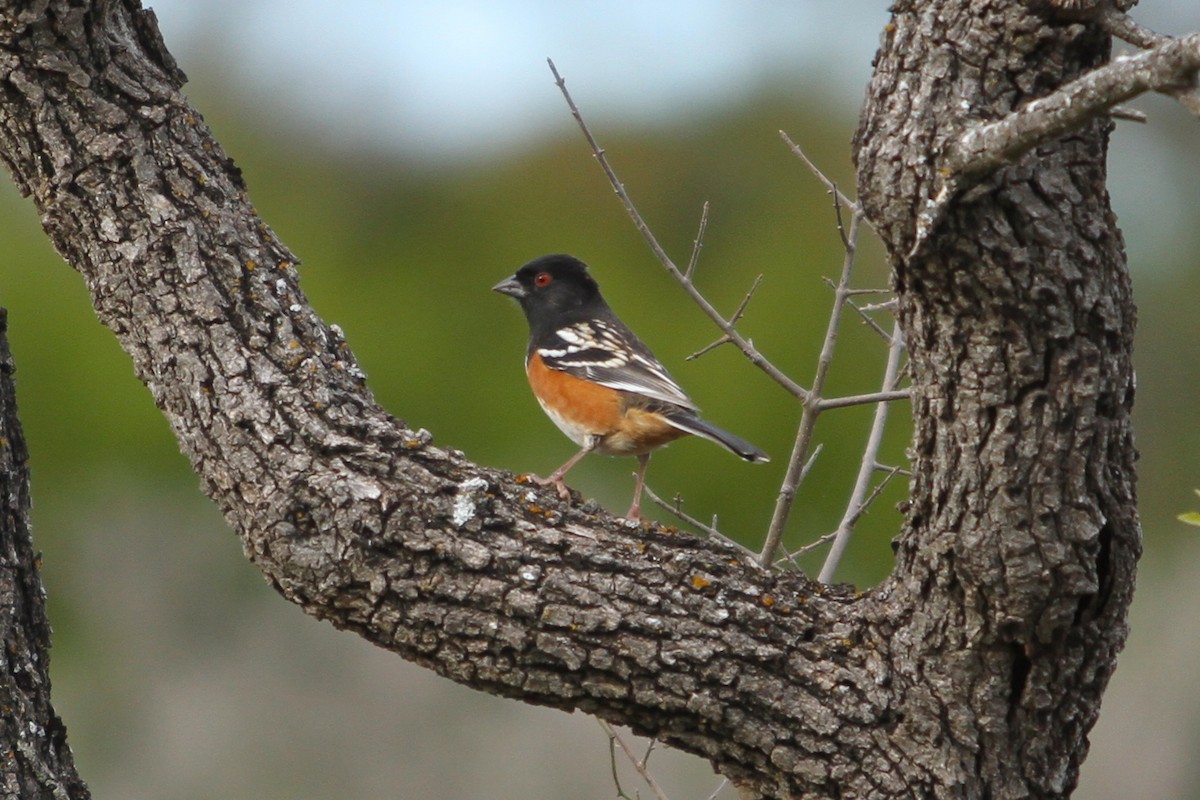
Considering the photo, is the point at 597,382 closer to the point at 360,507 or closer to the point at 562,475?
the point at 562,475

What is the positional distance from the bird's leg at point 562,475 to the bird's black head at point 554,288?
3.29ft

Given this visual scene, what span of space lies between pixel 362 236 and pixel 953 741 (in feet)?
50.6

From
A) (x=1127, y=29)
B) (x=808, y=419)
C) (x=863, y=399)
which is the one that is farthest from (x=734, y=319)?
(x=1127, y=29)

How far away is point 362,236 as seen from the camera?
17.5 meters

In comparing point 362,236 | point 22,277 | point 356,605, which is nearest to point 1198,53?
point 356,605

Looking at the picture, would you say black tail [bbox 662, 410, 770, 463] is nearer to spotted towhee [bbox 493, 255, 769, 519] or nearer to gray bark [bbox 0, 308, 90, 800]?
spotted towhee [bbox 493, 255, 769, 519]

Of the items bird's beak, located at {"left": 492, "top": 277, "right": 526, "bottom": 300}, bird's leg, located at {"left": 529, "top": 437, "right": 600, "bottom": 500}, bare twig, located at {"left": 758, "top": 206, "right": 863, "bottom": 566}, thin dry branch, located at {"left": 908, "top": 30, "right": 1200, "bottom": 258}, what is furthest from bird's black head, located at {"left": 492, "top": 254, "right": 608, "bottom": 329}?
thin dry branch, located at {"left": 908, "top": 30, "right": 1200, "bottom": 258}

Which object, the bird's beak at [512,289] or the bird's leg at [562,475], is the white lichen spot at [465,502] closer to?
the bird's leg at [562,475]

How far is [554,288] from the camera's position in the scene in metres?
6.39

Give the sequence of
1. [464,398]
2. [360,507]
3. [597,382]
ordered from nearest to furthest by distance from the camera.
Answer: [360,507] → [597,382] → [464,398]

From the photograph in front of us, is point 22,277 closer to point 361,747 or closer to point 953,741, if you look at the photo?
point 361,747

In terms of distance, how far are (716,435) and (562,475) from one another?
594mm

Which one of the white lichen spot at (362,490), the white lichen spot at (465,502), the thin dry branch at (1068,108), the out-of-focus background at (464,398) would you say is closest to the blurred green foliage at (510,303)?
the out-of-focus background at (464,398)

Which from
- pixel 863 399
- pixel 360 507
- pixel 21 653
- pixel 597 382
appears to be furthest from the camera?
pixel 597 382
